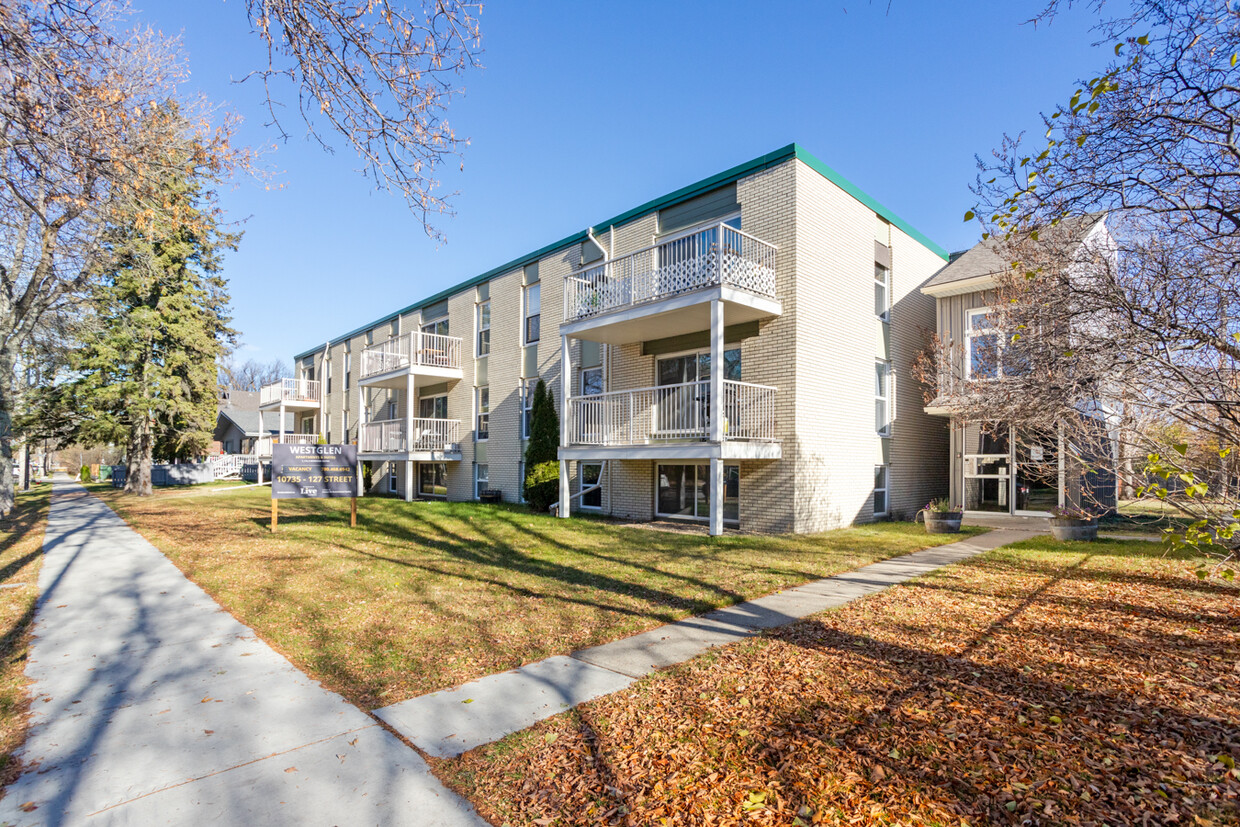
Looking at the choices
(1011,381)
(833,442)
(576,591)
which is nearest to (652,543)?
(576,591)

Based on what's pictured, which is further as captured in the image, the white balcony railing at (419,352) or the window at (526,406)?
the white balcony railing at (419,352)

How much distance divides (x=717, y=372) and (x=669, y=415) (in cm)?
237

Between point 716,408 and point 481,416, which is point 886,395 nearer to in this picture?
point 716,408

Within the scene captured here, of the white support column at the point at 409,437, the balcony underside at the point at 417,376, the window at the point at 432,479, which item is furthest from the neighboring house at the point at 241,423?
the white support column at the point at 409,437

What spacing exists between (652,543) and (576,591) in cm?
415

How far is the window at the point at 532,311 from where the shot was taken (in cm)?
2003

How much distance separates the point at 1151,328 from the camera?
521 centimetres

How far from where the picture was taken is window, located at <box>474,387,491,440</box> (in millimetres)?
21812

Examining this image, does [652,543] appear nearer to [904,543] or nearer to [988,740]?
[904,543]

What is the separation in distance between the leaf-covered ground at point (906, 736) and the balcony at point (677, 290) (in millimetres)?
8038

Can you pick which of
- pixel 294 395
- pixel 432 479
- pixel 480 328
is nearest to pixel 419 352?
pixel 480 328

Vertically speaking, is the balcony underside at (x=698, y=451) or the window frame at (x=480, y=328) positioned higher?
the window frame at (x=480, y=328)

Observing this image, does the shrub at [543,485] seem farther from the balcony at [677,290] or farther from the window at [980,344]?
the window at [980,344]

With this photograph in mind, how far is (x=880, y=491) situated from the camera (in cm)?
1598
